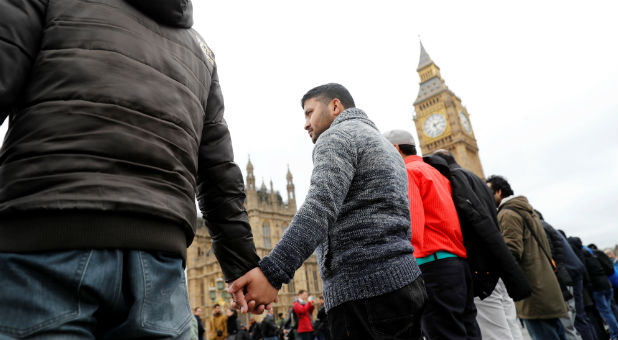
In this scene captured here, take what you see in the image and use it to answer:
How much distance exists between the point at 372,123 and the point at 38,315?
197cm

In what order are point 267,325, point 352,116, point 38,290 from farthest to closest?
point 267,325 → point 352,116 → point 38,290

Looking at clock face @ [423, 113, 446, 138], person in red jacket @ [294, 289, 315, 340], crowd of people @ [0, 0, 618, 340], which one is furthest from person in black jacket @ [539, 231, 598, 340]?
clock face @ [423, 113, 446, 138]

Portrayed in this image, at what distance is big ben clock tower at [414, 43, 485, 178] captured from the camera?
54.0 metres

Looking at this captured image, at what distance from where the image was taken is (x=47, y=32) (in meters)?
1.28

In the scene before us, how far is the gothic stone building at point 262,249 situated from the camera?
39.7 m

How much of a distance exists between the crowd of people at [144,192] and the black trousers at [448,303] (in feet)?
2.57

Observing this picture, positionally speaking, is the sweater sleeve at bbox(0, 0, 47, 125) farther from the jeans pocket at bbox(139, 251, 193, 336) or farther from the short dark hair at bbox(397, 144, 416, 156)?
the short dark hair at bbox(397, 144, 416, 156)

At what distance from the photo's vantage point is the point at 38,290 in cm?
103

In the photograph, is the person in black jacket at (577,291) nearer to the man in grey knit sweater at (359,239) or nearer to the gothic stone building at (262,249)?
the man in grey knit sweater at (359,239)

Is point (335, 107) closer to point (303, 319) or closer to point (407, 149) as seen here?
point (407, 149)

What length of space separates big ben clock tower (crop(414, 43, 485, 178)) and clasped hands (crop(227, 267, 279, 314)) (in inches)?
2132

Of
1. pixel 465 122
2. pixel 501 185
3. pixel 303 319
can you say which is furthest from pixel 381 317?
pixel 465 122

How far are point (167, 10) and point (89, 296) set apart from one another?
1.05m

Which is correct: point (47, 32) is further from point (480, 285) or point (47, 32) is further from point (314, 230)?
point (480, 285)
